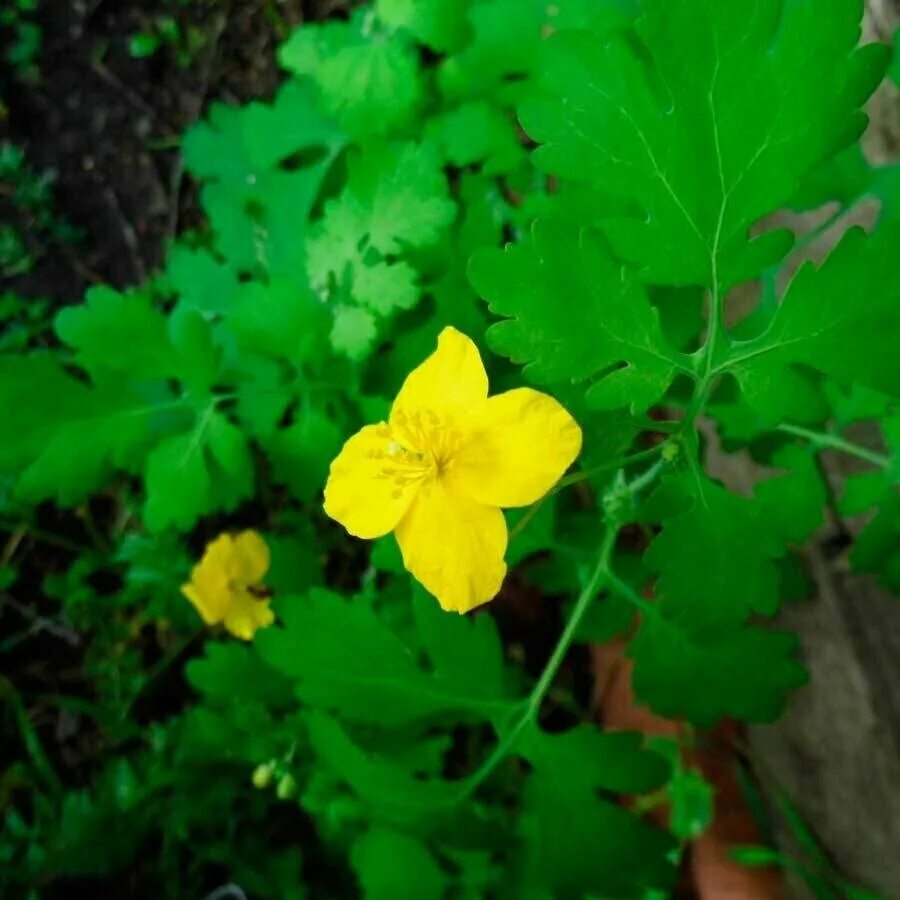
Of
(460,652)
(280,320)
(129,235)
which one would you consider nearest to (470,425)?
(460,652)

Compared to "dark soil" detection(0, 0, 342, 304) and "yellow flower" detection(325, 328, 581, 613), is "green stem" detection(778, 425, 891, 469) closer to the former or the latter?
"yellow flower" detection(325, 328, 581, 613)

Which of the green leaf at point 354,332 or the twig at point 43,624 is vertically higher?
the green leaf at point 354,332

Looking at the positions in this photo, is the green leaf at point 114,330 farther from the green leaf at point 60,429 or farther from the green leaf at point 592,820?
the green leaf at point 592,820

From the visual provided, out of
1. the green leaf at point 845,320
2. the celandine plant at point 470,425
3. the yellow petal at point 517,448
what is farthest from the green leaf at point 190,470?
the green leaf at point 845,320

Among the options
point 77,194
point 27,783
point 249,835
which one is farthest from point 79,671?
point 77,194

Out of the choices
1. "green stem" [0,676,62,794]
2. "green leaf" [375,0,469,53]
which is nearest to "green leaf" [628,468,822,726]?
"green leaf" [375,0,469,53]

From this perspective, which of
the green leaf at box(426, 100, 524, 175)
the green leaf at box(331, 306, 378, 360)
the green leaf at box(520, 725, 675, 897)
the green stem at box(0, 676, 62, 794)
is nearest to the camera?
the green leaf at box(520, 725, 675, 897)

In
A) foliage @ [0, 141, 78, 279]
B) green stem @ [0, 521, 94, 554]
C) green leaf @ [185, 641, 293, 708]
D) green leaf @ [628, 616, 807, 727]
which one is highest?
foliage @ [0, 141, 78, 279]
